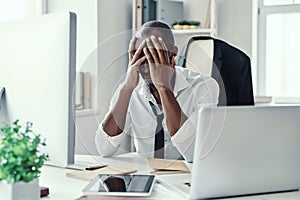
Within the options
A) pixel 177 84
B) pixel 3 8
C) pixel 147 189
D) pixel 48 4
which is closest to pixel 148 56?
pixel 177 84

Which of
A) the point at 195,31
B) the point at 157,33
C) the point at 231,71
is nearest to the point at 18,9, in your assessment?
the point at 195,31

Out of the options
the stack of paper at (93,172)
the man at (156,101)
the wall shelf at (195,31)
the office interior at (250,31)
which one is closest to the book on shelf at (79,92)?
the office interior at (250,31)

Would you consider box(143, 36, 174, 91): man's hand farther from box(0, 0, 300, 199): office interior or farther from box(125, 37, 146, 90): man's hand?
box(0, 0, 300, 199): office interior

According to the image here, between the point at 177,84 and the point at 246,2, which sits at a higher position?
the point at 246,2

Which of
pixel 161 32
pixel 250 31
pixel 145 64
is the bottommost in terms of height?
pixel 145 64

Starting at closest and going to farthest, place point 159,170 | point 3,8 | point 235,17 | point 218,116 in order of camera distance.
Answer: point 218,116
point 159,170
point 3,8
point 235,17

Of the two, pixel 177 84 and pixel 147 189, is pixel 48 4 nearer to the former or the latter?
pixel 177 84

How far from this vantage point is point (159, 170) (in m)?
1.41

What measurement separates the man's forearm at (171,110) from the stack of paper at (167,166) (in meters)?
0.11

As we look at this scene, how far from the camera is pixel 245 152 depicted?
108 centimetres

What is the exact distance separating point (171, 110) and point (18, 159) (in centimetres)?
77

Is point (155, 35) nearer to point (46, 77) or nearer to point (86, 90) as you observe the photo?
point (46, 77)

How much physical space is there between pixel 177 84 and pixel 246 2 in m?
1.96

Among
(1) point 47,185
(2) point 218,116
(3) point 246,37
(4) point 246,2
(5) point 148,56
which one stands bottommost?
(1) point 47,185
